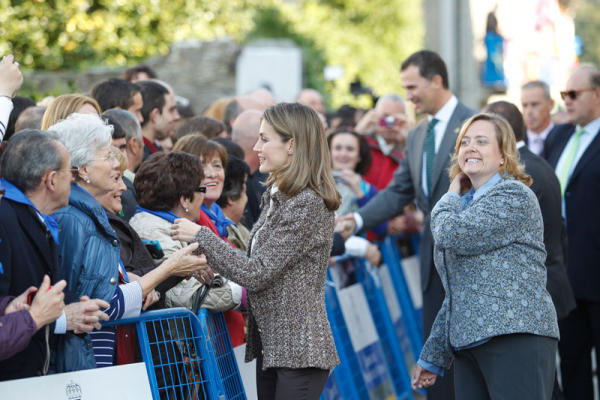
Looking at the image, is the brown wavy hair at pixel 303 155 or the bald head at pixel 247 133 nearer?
the brown wavy hair at pixel 303 155

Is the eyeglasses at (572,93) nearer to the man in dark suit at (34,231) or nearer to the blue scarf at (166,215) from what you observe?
the blue scarf at (166,215)

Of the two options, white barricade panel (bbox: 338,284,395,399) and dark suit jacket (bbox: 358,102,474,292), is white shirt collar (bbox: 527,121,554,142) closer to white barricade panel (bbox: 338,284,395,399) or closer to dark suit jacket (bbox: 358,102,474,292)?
dark suit jacket (bbox: 358,102,474,292)

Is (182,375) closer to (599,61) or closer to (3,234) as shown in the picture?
(3,234)

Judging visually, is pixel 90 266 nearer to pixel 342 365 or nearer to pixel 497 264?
pixel 497 264

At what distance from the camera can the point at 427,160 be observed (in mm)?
6660

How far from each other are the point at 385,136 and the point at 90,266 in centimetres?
628

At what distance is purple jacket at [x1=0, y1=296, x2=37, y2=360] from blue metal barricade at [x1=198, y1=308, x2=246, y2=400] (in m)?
1.17

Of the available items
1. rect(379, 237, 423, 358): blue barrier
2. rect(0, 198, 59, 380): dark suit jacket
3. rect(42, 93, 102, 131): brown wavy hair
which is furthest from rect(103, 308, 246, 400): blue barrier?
rect(379, 237, 423, 358): blue barrier

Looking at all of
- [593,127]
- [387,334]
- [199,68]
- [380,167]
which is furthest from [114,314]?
[199,68]

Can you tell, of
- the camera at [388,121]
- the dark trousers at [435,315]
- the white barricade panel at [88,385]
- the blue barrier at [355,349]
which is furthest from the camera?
the camera at [388,121]

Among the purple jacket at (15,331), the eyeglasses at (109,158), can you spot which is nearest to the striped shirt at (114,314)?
the purple jacket at (15,331)

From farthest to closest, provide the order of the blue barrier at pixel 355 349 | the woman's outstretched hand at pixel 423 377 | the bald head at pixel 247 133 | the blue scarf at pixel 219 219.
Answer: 1. the bald head at pixel 247 133
2. the blue barrier at pixel 355 349
3. the blue scarf at pixel 219 219
4. the woman's outstretched hand at pixel 423 377

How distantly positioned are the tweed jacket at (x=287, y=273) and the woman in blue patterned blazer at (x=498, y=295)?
68cm

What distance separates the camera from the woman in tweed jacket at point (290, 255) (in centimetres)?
422
